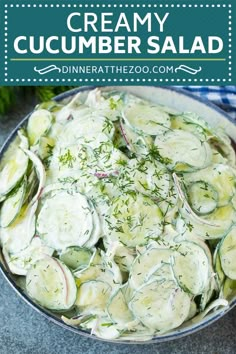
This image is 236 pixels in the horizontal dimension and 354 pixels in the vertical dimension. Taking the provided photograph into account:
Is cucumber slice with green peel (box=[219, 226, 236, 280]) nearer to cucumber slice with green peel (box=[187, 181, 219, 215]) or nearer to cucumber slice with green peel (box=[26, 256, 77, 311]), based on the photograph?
cucumber slice with green peel (box=[187, 181, 219, 215])

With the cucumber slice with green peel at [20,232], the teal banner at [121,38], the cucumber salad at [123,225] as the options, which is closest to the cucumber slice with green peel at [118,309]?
the cucumber salad at [123,225]

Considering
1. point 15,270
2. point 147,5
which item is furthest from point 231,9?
point 15,270

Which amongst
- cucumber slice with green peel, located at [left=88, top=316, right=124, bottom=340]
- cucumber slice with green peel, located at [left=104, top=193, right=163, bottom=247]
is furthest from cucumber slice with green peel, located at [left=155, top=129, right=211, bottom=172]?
cucumber slice with green peel, located at [left=88, top=316, right=124, bottom=340]

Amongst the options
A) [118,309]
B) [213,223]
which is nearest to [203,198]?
[213,223]

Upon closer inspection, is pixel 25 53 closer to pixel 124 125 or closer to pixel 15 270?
pixel 124 125

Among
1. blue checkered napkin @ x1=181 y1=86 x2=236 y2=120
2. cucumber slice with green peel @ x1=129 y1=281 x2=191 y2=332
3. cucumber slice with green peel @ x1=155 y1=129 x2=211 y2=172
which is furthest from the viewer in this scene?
blue checkered napkin @ x1=181 y1=86 x2=236 y2=120

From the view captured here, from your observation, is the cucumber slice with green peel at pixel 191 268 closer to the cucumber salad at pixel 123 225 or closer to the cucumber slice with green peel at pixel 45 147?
the cucumber salad at pixel 123 225

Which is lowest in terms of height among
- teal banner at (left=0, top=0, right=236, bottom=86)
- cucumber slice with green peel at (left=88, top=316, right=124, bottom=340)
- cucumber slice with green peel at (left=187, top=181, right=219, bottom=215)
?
cucumber slice with green peel at (left=88, top=316, right=124, bottom=340)

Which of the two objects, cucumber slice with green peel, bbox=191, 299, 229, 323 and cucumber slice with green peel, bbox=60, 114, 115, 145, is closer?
cucumber slice with green peel, bbox=191, 299, 229, 323
